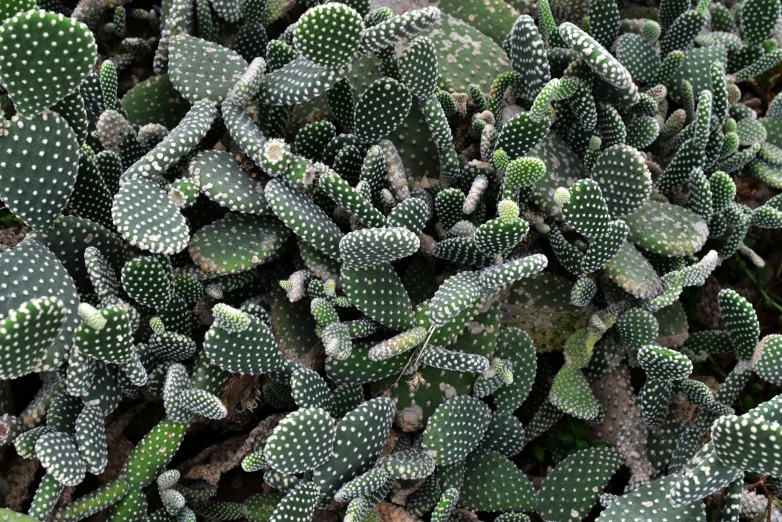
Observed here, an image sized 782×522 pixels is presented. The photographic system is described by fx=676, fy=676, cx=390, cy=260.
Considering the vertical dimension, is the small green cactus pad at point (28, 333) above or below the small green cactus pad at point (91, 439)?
above

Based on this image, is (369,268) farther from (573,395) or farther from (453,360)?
(573,395)

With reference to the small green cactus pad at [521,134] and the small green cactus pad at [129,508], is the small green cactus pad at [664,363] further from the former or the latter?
the small green cactus pad at [129,508]

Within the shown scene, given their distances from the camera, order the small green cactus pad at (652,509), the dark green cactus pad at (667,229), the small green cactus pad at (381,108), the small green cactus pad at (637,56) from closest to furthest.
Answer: the small green cactus pad at (652,509)
the small green cactus pad at (381,108)
the dark green cactus pad at (667,229)
the small green cactus pad at (637,56)

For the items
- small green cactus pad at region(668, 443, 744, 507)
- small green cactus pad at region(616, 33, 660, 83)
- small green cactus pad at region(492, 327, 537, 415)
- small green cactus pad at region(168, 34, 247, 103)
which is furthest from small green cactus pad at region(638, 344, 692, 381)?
small green cactus pad at region(168, 34, 247, 103)

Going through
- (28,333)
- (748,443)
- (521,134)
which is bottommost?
(748,443)

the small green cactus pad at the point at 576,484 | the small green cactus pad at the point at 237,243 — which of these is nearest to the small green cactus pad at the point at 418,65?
the small green cactus pad at the point at 237,243

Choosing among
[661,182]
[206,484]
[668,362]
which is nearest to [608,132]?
[661,182]

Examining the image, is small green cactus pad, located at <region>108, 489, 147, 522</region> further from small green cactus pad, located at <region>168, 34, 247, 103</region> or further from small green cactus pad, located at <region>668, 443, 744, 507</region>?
small green cactus pad, located at <region>668, 443, 744, 507</region>

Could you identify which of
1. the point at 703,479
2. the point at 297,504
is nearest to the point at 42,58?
the point at 297,504
